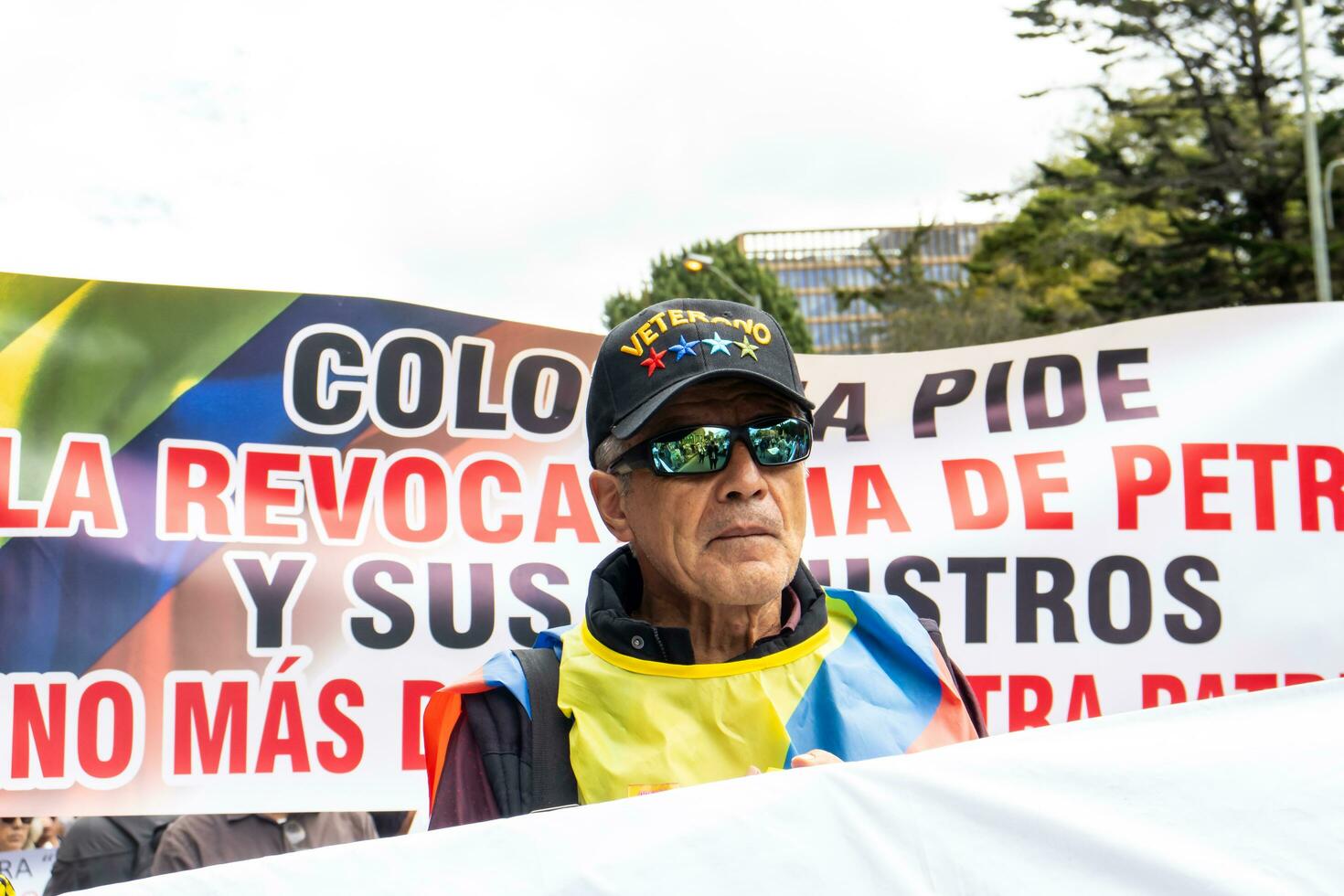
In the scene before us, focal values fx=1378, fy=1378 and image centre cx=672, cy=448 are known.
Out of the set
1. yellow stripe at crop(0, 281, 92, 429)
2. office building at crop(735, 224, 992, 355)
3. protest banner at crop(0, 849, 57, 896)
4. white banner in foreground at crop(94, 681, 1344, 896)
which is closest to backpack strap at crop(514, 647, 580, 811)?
white banner in foreground at crop(94, 681, 1344, 896)

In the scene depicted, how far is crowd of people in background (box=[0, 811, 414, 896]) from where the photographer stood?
4.31 m

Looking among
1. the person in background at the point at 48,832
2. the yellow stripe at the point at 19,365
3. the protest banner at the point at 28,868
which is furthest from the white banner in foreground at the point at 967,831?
the person in background at the point at 48,832

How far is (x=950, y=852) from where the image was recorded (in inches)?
52.2

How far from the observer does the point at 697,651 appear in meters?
1.90

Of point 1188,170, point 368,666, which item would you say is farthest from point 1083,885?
point 1188,170

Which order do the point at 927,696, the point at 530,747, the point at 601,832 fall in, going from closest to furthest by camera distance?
the point at 601,832 < the point at 530,747 < the point at 927,696

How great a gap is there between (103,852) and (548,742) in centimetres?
336

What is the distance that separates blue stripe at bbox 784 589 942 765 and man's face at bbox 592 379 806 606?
5.5 inches

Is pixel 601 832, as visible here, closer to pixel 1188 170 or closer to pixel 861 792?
pixel 861 792

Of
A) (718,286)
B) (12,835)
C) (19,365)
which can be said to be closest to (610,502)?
(19,365)

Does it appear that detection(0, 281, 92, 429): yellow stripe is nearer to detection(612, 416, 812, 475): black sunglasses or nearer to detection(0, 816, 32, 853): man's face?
detection(612, 416, 812, 475): black sunglasses

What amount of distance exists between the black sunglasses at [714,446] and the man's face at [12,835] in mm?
3938

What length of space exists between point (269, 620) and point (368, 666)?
0.25m

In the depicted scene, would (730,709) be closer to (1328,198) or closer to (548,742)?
(548,742)
